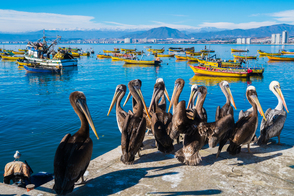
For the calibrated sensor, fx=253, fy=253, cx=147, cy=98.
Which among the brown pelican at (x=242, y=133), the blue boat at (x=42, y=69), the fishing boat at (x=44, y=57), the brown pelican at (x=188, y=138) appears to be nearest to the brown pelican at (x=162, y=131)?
the brown pelican at (x=188, y=138)

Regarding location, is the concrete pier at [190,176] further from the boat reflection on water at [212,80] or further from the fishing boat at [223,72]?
the fishing boat at [223,72]

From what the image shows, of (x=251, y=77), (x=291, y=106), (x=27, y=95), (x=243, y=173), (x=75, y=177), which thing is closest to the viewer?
(x=75, y=177)

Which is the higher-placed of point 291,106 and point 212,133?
point 212,133

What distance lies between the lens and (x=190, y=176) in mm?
5902

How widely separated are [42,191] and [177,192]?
284 centimetres

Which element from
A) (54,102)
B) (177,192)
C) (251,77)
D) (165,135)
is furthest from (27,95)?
(251,77)

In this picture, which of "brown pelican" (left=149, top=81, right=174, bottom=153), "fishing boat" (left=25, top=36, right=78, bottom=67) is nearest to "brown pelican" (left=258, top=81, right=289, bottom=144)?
"brown pelican" (left=149, top=81, right=174, bottom=153)

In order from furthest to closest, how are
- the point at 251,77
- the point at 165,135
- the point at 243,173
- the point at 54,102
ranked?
the point at 251,77 < the point at 54,102 < the point at 165,135 < the point at 243,173

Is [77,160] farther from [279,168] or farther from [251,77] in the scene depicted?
[251,77]

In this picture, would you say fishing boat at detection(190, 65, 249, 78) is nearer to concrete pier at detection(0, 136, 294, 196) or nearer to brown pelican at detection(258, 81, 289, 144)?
brown pelican at detection(258, 81, 289, 144)

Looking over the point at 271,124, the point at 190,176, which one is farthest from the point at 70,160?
the point at 271,124

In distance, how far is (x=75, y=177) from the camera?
5.17m

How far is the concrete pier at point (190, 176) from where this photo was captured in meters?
5.34

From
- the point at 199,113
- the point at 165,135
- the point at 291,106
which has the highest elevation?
the point at 199,113
